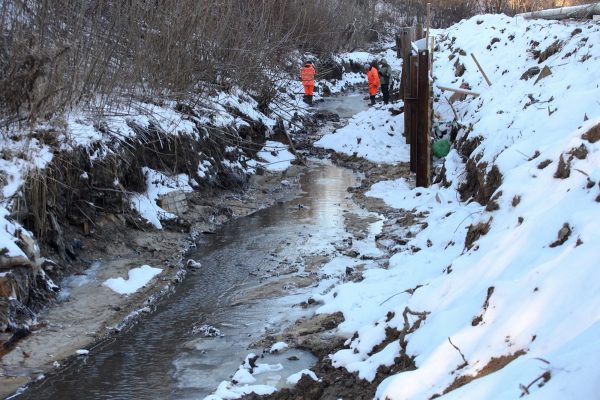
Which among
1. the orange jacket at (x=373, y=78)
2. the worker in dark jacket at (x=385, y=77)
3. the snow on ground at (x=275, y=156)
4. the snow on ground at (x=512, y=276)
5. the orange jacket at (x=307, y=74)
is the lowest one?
the snow on ground at (x=512, y=276)

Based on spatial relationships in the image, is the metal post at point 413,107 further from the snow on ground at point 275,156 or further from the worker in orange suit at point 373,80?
the worker in orange suit at point 373,80

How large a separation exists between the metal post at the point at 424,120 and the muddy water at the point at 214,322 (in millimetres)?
1708

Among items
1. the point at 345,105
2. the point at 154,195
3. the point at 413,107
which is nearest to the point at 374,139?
the point at 413,107

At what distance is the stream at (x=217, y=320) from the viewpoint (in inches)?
237

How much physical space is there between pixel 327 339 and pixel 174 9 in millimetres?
8964

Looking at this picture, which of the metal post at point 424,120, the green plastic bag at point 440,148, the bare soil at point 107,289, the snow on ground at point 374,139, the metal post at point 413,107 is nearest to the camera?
the bare soil at point 107,289

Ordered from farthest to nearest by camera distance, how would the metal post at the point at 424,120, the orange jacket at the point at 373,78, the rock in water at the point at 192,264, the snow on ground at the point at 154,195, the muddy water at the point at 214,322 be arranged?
the orange jacket at the point at 373,78
the metal post at the point at 424,120
the snow on ground at the point at 154,195
the rock in water at the point at 192,264
the muddy water at the point at 214,322

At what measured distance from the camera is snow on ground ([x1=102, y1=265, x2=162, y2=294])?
8352 millimetres

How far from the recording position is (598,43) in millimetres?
9844

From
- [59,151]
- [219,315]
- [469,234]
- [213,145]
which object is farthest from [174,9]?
[469,234]

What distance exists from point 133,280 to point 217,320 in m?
1.71

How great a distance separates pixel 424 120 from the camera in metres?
11.8

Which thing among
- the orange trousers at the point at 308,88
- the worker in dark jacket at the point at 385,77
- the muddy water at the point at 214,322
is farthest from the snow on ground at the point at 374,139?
the muddy water at the point at 214,322

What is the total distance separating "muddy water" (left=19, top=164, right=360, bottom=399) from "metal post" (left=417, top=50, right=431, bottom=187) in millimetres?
1708
